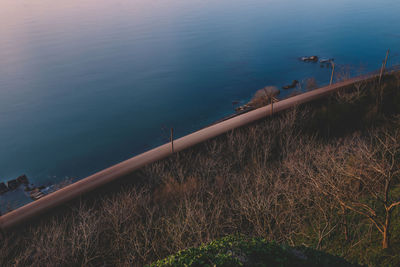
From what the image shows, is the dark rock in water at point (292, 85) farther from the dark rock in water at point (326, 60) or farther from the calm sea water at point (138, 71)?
the dark rock in water at point (326, 60)

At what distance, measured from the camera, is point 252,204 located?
18.8 metres

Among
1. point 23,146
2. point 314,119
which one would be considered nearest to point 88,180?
point 314,119

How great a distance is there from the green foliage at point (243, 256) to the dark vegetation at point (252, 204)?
100 centimetres

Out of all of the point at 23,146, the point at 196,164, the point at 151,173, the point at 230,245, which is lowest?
the point at 23,146

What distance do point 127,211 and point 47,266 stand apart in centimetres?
629

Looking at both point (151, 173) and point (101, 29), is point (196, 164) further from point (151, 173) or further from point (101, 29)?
point (101, 29)

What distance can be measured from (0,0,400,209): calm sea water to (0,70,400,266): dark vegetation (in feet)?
78.2

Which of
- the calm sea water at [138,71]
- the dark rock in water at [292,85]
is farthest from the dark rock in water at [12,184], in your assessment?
the dark rock in water at [292,85]

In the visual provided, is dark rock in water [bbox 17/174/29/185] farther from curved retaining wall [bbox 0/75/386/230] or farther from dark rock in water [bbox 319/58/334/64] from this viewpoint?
dark rock in water [bbox 319/58/334/64]

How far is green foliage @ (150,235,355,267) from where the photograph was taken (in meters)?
10.2

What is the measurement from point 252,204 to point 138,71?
73.0 m

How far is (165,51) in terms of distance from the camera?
100062 mm

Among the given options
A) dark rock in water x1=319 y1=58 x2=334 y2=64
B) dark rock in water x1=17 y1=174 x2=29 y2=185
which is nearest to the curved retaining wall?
dark rock in water x1=17 y1=174 x2=29 y2=185

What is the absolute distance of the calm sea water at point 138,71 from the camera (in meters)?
54.6
